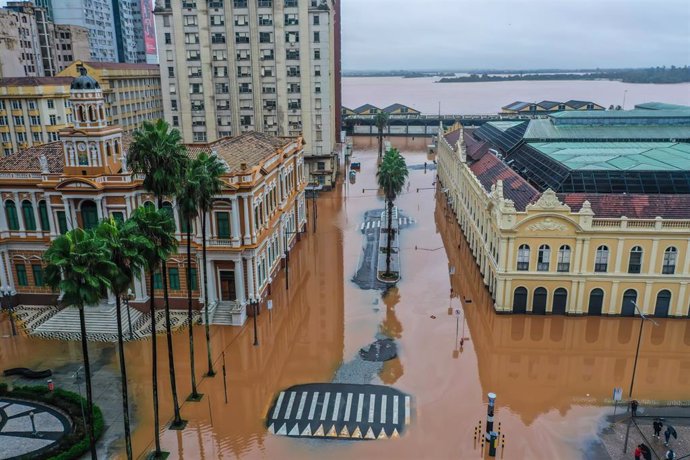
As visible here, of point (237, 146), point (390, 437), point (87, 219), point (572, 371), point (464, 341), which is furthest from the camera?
point (237, 146)

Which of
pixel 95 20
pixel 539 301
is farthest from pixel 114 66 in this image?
pixel 539 301

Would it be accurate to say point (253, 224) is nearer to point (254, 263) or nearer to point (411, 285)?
point (254, 263)

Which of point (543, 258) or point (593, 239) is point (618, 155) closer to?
point (593, 239)

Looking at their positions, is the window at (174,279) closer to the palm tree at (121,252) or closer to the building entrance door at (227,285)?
the building entrance door at (227,285)

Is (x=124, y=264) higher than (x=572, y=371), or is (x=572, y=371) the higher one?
(x=124, y=264)

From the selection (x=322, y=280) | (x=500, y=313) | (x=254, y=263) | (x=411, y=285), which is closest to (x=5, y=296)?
(x=254, y=263)

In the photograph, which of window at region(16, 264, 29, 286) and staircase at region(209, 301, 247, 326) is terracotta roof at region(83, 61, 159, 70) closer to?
window at region(16, 264, 29, 286)

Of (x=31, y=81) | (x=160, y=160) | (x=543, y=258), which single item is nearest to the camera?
(x=160, y=160)

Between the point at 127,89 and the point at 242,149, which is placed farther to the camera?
the point at 127,89
